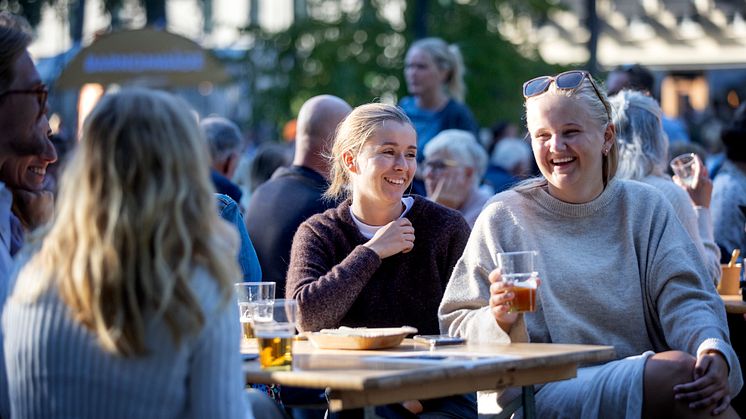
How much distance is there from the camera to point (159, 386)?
9.11 feet

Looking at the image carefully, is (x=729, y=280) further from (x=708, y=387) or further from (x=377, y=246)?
(x=377, y=246)

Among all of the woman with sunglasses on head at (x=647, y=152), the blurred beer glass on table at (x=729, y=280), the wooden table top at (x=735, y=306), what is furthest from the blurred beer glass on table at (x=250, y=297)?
the blurred beer glass on table at (x=729, y=280)

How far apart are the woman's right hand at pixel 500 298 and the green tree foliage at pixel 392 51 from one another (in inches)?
424

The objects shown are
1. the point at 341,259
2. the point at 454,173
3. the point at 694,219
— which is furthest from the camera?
the point at 454,173

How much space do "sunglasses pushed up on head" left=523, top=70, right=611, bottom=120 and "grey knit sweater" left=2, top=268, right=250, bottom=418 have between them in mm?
1920

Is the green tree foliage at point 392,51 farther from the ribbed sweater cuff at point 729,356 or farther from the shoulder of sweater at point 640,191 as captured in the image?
the ribbed sweater cuff at point 729,356

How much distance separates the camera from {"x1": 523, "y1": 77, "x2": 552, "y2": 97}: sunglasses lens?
4.37 meters

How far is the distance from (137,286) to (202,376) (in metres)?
0.26

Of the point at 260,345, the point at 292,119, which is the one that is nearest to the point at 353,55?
the point at 292,119

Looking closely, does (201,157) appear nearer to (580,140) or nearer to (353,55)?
(580,140)

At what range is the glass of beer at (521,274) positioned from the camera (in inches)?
146

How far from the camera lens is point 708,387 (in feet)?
12.5

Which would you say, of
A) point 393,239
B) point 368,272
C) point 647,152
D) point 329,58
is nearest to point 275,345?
point 368,272

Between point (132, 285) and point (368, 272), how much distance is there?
1691 millimetres
